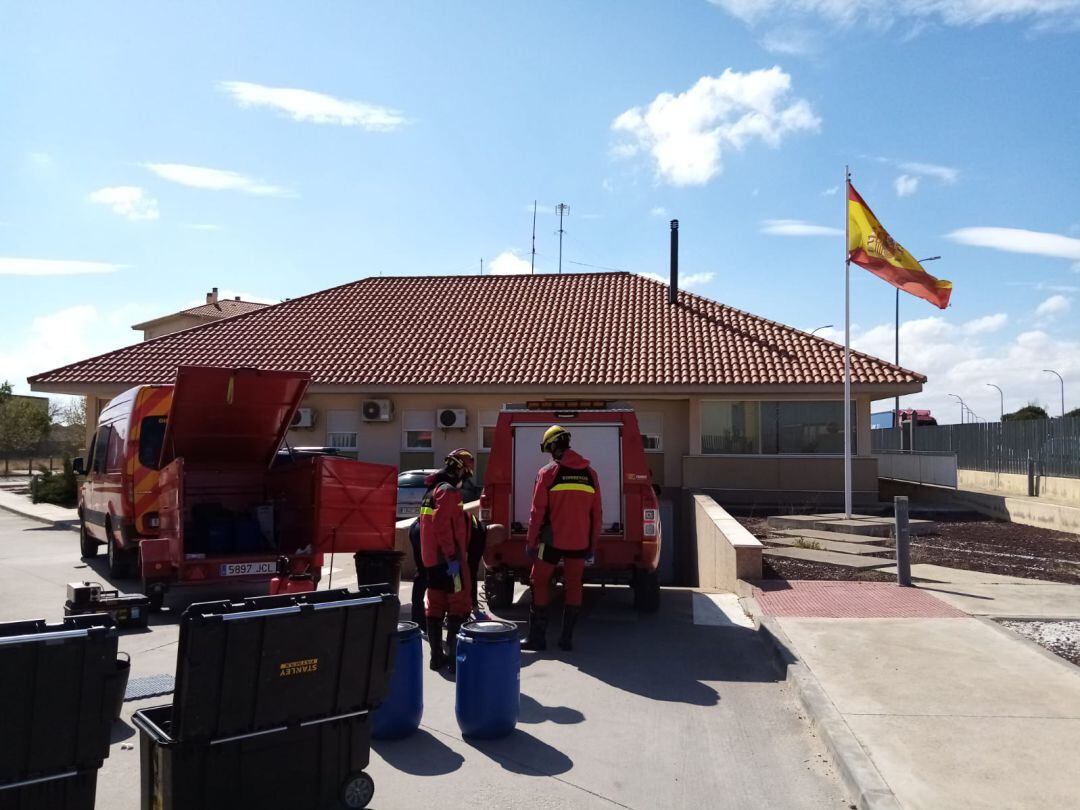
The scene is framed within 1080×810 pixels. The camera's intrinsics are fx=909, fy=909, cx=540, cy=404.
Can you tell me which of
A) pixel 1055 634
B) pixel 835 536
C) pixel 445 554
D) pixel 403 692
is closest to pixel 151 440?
pixel 445 554

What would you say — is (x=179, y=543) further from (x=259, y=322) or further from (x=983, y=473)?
(x=983, y=473)

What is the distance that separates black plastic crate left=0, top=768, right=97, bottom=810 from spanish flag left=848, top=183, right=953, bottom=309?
16.1 meters

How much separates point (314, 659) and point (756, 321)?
842 inches

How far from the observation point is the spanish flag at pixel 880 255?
16781 mm

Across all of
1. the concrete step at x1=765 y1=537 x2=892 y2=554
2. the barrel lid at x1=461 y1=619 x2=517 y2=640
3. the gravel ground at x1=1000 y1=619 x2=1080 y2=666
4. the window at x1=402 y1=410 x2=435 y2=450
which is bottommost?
the gravel ground at x1=1000 y1=619 x2=1080 y2=666

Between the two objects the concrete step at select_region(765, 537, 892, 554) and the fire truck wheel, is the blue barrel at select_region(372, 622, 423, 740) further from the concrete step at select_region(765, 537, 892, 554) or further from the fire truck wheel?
the concrete step at select_region(765, 537, 892, 554)

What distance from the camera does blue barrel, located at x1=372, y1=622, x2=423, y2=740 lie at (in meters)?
5.37

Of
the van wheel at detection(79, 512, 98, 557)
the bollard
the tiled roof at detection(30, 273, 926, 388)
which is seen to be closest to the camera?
the bollard

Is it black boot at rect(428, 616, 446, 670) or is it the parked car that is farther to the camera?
the parked car

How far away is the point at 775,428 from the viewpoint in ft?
67.6

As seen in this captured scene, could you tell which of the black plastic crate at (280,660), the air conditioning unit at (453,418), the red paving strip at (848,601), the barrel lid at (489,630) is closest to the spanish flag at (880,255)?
the red paving strip at (848,601)

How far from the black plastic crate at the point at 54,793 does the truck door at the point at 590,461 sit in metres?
6.55

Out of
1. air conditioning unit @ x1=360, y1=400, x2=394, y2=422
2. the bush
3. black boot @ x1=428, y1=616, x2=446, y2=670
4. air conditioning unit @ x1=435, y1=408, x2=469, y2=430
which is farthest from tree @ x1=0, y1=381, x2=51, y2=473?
black boot @ x1=428, y1=616, x2=446, y2=670

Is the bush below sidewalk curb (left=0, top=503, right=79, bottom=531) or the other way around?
the other way around
